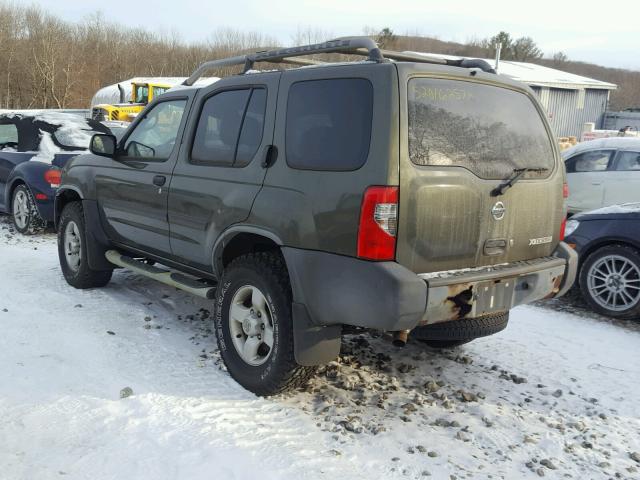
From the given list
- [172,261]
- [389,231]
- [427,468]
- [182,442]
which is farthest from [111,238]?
[427,468]

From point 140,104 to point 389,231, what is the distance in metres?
25.1

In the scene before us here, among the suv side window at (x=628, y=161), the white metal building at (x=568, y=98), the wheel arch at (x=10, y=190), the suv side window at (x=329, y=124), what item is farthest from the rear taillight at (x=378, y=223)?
the white metal building at (x=568, y=98)

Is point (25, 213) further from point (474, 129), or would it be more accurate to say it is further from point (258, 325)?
point (474, 129)

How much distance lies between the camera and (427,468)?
295 cm

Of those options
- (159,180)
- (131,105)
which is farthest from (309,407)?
(131,105)

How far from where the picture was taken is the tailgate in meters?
3.04

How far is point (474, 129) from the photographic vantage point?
3.35 m

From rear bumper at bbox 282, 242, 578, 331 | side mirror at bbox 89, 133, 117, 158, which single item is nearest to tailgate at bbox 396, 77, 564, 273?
rear bumper at bbox 282, 242, 578, 331

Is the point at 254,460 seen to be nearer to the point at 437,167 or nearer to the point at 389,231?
the point at 389,231

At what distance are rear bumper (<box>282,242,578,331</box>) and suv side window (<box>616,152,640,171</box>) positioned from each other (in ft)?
22.5

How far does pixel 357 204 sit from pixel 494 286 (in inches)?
37.6

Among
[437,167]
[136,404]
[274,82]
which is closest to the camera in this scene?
[437,167]

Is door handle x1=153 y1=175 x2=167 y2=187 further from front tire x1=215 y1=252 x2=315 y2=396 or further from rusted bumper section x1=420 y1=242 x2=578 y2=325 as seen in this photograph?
rusted bumper section x1=420 y1=242 x2=578 y2=325

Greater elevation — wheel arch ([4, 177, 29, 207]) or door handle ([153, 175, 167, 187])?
door handle ([153, 175, 167, 187])
